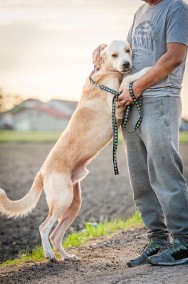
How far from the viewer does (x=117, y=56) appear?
5.06m

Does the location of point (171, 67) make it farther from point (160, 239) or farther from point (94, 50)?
point (160, 239)

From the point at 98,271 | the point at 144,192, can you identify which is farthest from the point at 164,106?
the point at 98,271

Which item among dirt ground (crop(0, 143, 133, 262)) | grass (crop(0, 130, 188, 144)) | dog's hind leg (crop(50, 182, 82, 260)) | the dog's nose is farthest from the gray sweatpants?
grass (crop(0, 130, 188, 144))

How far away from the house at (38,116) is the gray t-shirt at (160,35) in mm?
43008

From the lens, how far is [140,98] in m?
4.71

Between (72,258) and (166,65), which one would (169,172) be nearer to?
(166,65)

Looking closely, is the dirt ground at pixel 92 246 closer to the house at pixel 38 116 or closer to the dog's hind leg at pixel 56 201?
the dog's hind leg at pixel 56 201

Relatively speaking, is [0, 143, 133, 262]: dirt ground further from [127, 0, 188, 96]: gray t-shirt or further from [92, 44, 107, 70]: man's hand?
[127, 0, 188, 96]: gray t-shirt

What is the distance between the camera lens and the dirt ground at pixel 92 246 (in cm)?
442

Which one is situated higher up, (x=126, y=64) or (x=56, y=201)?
(x=126, y=64)

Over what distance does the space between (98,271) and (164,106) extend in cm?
153

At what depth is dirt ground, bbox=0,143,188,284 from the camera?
4.42m

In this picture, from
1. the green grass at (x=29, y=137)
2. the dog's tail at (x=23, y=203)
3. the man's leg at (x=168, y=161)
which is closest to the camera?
the man's leg at (x=168, y=161)

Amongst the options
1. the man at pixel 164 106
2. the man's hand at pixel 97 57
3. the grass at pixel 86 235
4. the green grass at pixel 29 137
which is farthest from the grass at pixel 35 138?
the man at pixel 164 106
